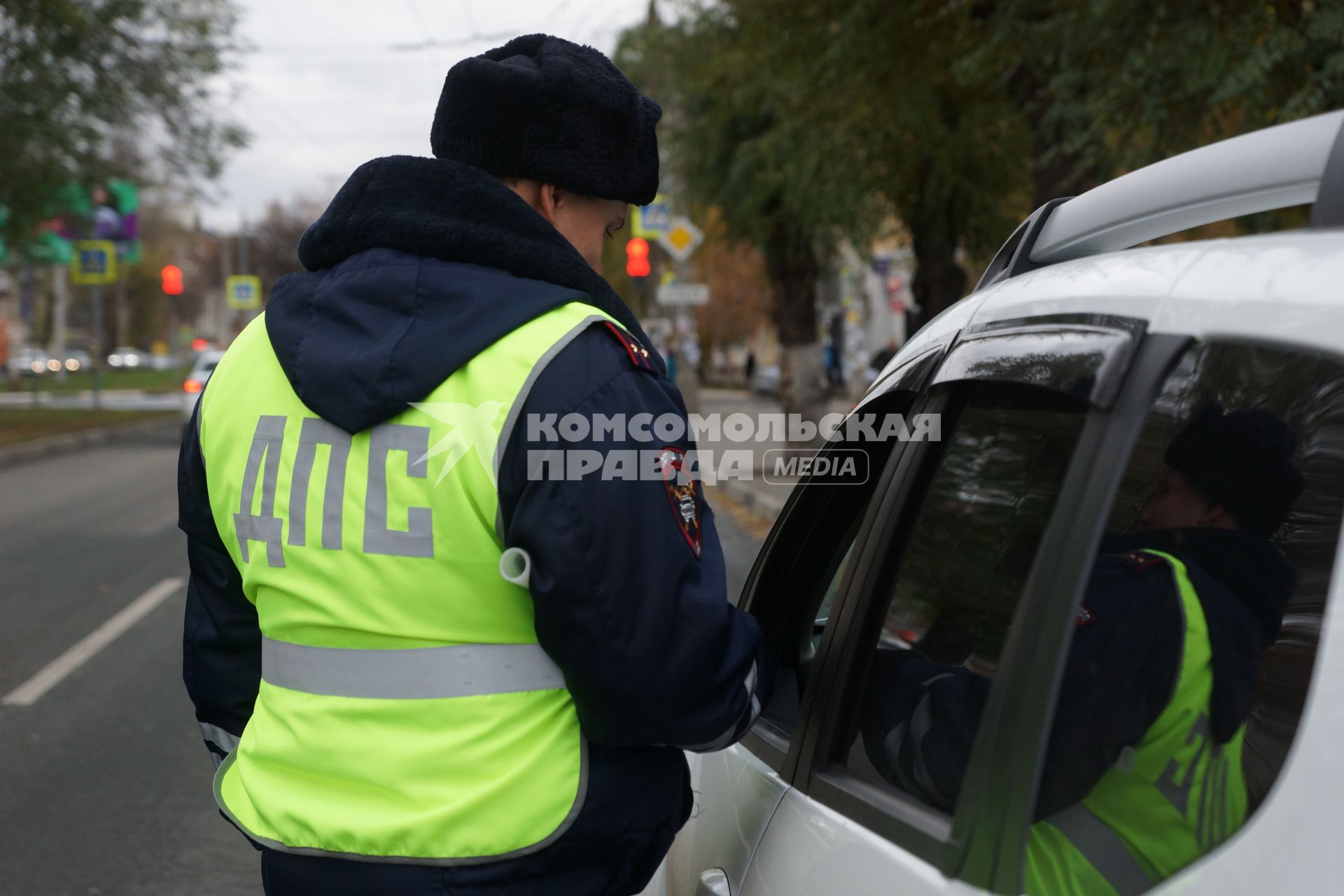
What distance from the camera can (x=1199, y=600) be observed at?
1.41 m

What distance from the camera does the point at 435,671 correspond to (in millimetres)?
1501

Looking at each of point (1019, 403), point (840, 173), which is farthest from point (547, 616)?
point (840, 173)

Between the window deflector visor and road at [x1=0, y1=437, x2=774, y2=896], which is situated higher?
the window deflector visor

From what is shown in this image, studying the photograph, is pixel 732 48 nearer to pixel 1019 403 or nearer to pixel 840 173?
pixel 840 173

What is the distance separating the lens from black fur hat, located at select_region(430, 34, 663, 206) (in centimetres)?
164

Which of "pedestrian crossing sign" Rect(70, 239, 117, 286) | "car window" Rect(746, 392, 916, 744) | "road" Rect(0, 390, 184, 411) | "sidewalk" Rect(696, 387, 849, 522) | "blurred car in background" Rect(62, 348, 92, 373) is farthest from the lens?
"blurred car in background" Rect(62, 348, 92, 373)

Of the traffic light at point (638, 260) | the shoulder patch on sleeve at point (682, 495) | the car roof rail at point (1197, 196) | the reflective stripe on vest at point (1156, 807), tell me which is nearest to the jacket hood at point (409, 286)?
the shoulder patch on sleeve at point (682, 495)

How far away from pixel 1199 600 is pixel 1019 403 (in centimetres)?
31

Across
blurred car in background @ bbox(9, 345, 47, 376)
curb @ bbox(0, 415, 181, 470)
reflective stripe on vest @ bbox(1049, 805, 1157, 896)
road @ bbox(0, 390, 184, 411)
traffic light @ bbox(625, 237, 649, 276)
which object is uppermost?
traffic light @ bbox(625, 237, 649, 276)

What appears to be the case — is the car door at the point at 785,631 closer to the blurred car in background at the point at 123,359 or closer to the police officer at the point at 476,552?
the police officer at the point at 476,552

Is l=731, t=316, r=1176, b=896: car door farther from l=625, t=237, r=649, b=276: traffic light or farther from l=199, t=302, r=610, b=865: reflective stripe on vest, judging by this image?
l=625, t=237, r=649, b=276: traffic light

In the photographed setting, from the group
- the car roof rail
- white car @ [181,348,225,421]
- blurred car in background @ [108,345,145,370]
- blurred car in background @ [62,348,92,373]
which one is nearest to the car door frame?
the car roof rail

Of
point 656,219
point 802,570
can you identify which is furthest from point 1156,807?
point 656,219

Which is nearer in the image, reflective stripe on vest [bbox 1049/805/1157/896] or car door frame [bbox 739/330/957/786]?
reflective stripe on vest [bbox 1049/805/1157/896]
